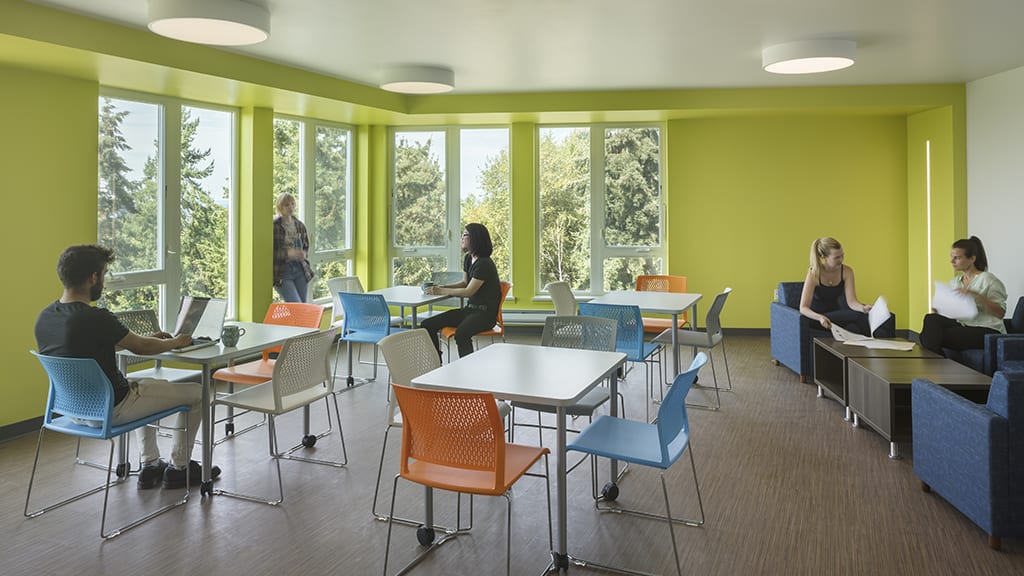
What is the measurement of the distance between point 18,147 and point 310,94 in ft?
8.73

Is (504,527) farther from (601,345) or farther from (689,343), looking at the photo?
(689,343)

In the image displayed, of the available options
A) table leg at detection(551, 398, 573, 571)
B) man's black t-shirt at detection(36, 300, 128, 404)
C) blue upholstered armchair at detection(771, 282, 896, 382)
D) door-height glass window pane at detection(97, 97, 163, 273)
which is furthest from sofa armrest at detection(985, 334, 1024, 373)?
door-height glass window pane at detection(97, 97, 163, 273)

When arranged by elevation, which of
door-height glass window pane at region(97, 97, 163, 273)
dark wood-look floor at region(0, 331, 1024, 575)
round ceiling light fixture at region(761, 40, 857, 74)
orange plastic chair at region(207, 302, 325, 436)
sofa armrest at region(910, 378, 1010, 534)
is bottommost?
dark wood-look floor at region(0, 331, 1024, 575)

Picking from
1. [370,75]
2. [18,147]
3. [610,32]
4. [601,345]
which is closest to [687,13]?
[610,32]

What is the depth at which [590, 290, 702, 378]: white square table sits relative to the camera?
5.96 metres

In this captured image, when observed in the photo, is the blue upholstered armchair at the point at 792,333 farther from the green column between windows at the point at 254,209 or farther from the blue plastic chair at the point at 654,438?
the green column between windows at the point at 254,209

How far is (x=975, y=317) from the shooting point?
232 inches

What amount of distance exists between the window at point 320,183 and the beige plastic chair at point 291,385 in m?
4.24

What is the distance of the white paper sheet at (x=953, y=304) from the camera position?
579 centimetres

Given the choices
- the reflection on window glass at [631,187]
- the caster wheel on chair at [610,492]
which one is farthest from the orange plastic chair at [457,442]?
the reflection on window glass at [631,187]

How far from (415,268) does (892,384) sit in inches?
267

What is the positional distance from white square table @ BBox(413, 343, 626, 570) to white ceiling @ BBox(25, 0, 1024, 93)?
2.57 meters

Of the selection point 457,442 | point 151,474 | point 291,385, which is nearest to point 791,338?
point 291,385

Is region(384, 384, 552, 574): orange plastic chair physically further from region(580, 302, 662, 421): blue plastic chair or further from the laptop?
region(580, 302, 662, 421): blue plastic chair
